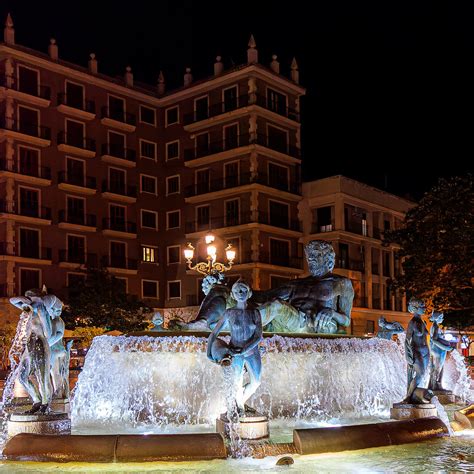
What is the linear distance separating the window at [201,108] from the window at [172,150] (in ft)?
9.25

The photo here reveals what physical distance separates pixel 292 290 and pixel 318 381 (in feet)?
7.34

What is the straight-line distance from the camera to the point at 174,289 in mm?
52750

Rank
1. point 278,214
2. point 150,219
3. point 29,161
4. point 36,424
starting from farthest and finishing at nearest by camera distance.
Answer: point 150,219, point 278,214, point 29,161, point 36,424

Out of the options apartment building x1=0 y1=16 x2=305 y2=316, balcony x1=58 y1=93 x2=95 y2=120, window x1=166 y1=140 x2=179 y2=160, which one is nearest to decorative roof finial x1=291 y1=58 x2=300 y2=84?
apartment building x1=0 y1=16 x2=305 y2=316

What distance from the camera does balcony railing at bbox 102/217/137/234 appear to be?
Answer: 163 ft

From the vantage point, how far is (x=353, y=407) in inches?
446

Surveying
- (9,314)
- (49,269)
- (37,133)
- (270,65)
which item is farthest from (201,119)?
(9,314)

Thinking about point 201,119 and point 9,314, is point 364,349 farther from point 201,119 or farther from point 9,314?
point 201,119

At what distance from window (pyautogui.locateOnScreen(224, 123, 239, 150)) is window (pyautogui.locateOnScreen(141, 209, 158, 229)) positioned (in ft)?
25.3

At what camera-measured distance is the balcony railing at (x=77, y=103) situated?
156ft

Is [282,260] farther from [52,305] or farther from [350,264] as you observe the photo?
[52,305]

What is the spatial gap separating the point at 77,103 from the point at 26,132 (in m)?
4.75

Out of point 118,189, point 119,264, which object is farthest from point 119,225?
point 119,264

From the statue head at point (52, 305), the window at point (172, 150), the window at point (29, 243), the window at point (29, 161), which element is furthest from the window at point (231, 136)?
the statue head at point (52, 305)
